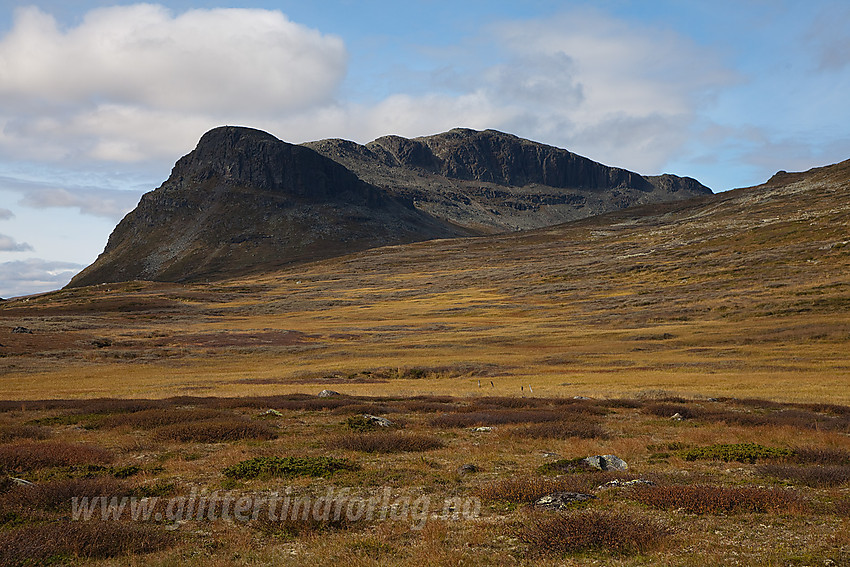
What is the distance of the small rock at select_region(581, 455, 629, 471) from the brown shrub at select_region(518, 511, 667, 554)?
5159 millimetres

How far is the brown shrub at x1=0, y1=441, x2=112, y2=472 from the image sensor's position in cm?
1502

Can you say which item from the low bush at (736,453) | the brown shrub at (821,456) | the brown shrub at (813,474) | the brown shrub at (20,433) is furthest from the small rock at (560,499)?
the brown shrub at (20,433)

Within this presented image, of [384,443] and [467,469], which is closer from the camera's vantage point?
[467,469]

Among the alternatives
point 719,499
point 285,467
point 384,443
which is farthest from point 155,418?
point 719,499

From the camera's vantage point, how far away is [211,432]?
20406 millimetres

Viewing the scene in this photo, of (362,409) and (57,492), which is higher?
(57,492)

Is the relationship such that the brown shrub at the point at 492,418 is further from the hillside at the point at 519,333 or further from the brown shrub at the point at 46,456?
the hillside at the point at 519,333

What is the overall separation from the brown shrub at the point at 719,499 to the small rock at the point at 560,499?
1.39 m

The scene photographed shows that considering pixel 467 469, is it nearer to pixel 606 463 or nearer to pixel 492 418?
pixel 606 463

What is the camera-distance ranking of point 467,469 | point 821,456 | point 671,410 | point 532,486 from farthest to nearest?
point 671,410 → point 821,456 → point 467,469 → point 532,486

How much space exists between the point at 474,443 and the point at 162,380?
4282 centimetres

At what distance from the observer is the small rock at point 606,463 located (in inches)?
639

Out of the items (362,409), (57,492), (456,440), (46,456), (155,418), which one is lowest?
(362,409)

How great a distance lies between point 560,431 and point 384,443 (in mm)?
7922
